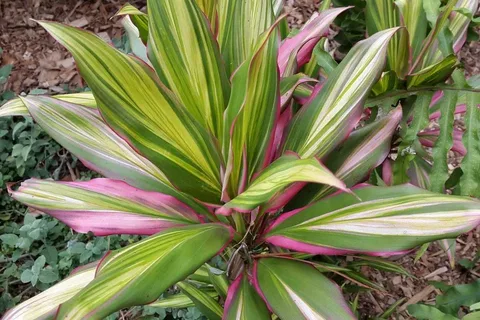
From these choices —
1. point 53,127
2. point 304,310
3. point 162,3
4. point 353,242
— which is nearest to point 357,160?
point 353,242

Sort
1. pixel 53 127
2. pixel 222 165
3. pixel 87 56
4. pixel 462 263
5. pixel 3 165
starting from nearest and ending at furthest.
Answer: pixel 87 56 < pixel 222 165 < pixel 53 127 < pixel 462 263 < pixel 3 165

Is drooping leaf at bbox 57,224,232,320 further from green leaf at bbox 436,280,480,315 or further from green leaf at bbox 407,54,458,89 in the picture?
green leaf at bbox 436,280,480,315

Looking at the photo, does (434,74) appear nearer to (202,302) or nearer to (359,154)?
(359,154)

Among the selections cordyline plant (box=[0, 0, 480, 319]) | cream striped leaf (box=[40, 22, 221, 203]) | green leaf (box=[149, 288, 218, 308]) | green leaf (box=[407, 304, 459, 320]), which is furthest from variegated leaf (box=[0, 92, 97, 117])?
green leaf (box=[407, 304, 459, 320])

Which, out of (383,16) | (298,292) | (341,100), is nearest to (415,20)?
(383,16)

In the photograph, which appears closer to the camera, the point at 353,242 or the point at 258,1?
the point at 353,242

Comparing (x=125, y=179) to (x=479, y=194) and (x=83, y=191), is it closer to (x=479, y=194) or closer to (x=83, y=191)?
(x=83, y=191)

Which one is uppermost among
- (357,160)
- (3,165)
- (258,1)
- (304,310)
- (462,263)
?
(258,1)
